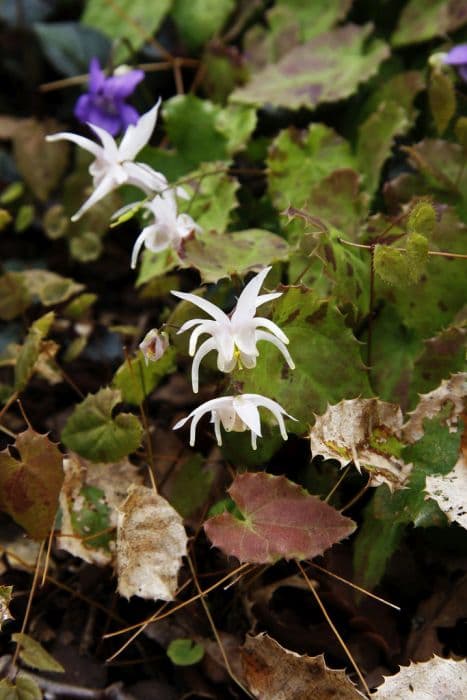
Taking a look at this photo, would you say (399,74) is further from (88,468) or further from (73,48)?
(88,468)

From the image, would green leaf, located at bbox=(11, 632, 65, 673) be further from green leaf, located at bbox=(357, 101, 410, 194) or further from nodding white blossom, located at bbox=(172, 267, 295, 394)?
green leaf, located at bbox=(357, 101, 410, 194)

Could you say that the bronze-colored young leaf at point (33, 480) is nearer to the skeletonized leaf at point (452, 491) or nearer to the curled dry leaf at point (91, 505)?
the curled dry leaf at point (91, 505)

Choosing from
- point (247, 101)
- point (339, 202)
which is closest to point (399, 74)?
point (247, 101)

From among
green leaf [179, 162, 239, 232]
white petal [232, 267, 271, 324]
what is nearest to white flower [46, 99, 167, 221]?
green leaf [179, 162, 239, 232]

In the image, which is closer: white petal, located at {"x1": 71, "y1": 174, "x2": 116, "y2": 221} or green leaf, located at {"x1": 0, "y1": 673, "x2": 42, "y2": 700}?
green leaf, located at {"x1": 0, "y1": 673, "x2": 42, "y2": 700}

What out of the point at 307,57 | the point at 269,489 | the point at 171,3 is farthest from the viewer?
the point at 171,3

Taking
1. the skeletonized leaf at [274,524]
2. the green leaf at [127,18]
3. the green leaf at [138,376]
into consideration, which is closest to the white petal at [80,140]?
the green leaf at [138,376]
